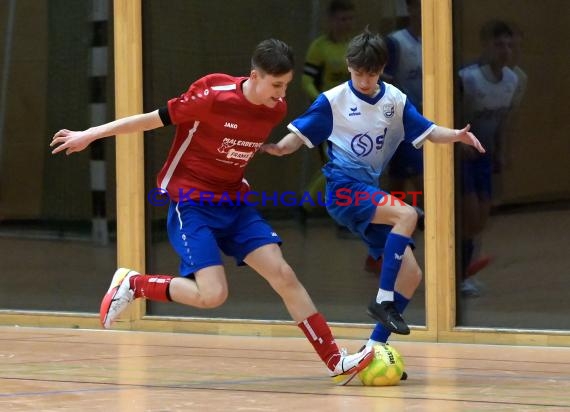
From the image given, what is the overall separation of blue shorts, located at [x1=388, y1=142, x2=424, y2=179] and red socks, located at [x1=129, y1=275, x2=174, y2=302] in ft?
7.26

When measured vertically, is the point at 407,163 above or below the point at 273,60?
below

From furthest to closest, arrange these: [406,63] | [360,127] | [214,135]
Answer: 1. [406,63]
2. [360,127]
3. [214,135]

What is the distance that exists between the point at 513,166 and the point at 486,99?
0.45m

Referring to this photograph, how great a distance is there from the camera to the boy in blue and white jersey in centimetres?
597

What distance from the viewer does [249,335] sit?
8102 millimetres

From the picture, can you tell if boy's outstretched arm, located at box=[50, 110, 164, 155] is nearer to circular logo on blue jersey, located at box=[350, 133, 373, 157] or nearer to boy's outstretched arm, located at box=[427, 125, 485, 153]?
circular logo on blue jersey, located at box=[350, 133, 373, 157]

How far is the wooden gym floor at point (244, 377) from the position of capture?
5.13 m

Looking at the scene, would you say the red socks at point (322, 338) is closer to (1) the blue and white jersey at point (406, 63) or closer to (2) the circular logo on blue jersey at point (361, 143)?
(2) the circular logo on blue jersey at point (361, 143)

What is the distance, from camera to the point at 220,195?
604 cm

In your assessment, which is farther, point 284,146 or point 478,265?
point 478,265

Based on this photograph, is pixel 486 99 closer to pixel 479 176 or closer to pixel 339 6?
pixel 479 176

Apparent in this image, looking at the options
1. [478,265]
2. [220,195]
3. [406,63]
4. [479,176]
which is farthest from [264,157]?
[220,195]

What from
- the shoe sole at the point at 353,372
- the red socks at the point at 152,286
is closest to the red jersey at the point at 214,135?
the red socks at the point at 152,286

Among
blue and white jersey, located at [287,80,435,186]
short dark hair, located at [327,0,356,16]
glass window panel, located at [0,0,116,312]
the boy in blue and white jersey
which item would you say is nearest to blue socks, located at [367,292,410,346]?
the boy in blue and white jersey
